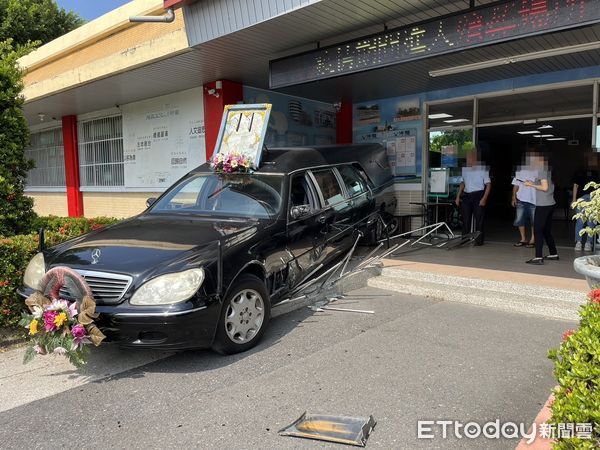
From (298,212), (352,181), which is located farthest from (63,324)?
(352,181)

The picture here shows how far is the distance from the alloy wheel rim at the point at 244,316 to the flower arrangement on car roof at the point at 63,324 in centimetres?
106

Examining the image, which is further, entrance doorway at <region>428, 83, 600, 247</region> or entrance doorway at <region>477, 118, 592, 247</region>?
entrance doorway at <region>477, 118, 592, 247</region>

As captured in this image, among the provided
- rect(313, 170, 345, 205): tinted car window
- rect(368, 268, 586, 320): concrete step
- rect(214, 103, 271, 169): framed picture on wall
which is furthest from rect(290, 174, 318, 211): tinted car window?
rect(368, 268, 586, 320): concrete step

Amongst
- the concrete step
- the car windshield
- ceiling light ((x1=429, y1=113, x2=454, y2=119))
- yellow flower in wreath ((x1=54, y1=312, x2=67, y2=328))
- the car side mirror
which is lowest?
the concrete step

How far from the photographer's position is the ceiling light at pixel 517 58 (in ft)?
20.9

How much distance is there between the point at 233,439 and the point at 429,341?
2.35 m

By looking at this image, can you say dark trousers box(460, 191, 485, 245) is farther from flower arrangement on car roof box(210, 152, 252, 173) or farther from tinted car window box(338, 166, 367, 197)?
flower arrangement on car roof box(210, 152, 252, 173)

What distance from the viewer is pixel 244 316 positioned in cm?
428

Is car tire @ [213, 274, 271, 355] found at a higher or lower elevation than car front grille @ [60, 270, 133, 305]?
lower

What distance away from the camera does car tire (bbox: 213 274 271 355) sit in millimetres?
4047

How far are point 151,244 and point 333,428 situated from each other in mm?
2233

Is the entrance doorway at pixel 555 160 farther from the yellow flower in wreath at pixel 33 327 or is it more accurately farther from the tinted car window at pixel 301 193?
the yellow flower in wreath at pixel 33 327

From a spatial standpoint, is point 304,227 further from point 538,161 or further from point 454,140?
point 454,140

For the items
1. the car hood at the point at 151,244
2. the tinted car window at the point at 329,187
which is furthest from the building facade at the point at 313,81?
the car hood at the point at 151,244
